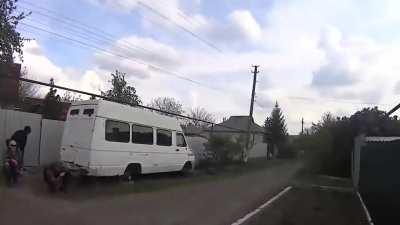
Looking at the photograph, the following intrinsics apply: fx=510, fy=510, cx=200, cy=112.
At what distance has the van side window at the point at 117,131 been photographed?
16.1 metres

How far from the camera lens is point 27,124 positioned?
16797 millimetres

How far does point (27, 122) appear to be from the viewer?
16781 mm

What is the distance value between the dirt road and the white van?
5.94 ft

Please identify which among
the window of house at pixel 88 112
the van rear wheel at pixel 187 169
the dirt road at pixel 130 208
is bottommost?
the dirt road at pixel 130 208

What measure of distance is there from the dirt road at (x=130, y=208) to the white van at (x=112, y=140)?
1.81 metres

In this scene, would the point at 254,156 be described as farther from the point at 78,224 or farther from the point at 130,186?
the point at 78,224

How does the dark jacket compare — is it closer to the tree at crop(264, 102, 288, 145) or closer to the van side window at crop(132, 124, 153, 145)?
the van side window at crop(132, 124, 153, 145)

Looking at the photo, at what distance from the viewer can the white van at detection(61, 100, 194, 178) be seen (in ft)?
50.7

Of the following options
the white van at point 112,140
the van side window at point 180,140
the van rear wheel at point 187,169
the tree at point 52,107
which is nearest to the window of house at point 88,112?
the white van at point 112,140

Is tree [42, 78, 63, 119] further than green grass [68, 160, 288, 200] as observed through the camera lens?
Yes

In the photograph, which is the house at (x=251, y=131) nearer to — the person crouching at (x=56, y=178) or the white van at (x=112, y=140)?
the white van at (x=112, y=140)

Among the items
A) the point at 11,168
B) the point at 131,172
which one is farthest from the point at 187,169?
the point at 11,168

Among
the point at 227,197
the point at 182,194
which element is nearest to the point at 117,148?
the point at 182,194

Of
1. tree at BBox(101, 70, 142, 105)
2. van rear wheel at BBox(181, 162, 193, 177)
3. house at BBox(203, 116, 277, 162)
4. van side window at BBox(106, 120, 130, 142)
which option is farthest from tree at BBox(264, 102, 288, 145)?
van side window at BBox(106, 120, 130, 142)
